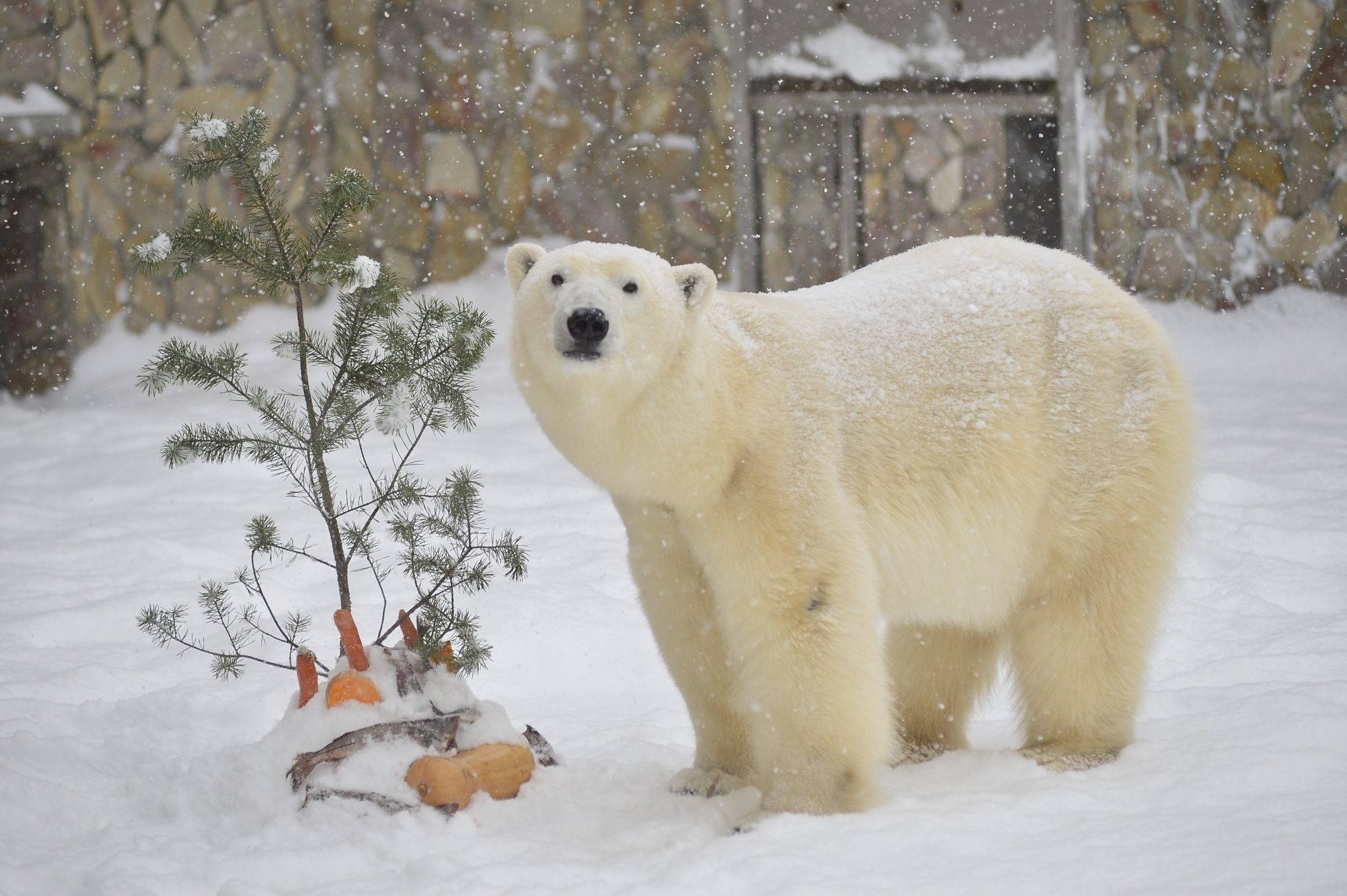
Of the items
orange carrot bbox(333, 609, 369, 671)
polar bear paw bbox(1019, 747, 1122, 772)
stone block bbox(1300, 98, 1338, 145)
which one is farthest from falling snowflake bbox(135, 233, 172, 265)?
stone block bbox(1300, 98, 1338, 145)

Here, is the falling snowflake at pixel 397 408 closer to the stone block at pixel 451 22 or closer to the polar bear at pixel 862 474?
the polar bear at pixel 862 474

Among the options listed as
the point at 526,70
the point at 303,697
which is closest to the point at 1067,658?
the point at 303,697

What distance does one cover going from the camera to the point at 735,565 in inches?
103

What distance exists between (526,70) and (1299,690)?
6.15m

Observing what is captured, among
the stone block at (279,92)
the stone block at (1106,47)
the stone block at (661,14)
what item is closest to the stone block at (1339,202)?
the stone block at (1106,47)

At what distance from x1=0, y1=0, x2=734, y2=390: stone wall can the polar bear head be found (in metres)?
5.26

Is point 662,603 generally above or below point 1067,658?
above

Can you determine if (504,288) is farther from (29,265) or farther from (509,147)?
(29,265)

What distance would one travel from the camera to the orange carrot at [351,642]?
9.02 feet

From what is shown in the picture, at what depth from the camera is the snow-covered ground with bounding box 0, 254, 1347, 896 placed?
2.30 meters

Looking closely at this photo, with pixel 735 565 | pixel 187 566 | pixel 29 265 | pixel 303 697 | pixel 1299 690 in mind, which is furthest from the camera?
pixel 29 265

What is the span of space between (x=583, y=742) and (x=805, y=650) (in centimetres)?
111

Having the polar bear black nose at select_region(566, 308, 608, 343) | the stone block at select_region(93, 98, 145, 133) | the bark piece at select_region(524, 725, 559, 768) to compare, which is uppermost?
the stone block at select_region(93, 98, 145, 133)

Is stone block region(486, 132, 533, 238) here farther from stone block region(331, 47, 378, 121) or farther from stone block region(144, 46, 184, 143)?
stone block region(144, 46, 184, 143)
